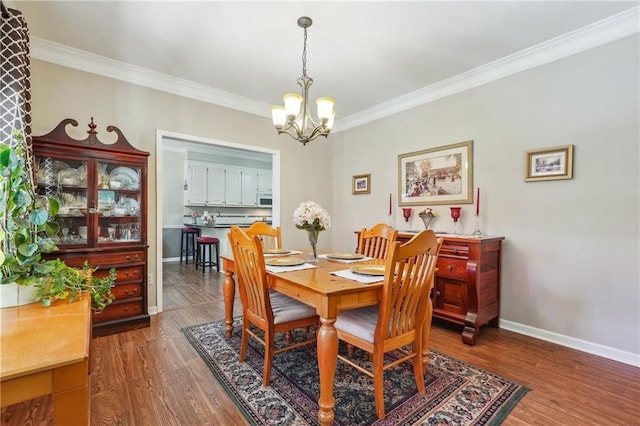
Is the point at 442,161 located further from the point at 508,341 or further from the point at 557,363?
the point at 557,363

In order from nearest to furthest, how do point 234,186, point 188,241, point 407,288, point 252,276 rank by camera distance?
point 407,288, point 252,276, point 188,241, point 234,186

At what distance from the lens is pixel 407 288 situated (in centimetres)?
162

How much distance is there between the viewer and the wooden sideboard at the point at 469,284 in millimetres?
2566

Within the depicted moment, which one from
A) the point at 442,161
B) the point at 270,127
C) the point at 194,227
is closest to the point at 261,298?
the point at 442,161

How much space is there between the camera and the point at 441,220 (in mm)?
3344

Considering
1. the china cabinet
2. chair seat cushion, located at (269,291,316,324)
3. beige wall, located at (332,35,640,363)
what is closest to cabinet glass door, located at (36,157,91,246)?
the china cabinet

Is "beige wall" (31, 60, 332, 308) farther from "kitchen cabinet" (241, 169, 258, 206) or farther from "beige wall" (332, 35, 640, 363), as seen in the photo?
"kitchen cabinet" (241, 169, 258, 206)

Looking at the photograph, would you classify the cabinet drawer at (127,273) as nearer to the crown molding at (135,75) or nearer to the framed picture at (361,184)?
the crown molding at (135,75)

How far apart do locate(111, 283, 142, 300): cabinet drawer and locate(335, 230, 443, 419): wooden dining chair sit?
6.81 feet

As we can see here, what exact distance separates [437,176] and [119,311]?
3.47m

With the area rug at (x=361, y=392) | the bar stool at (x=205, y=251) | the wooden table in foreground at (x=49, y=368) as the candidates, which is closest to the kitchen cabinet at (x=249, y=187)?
the bar stool at (x=205, y=251)

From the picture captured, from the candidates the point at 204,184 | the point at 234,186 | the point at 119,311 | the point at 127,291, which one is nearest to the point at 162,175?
the point at 127,291

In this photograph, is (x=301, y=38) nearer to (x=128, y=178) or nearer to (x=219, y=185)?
(x=128, y=178)

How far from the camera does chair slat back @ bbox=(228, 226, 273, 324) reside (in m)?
1.79
